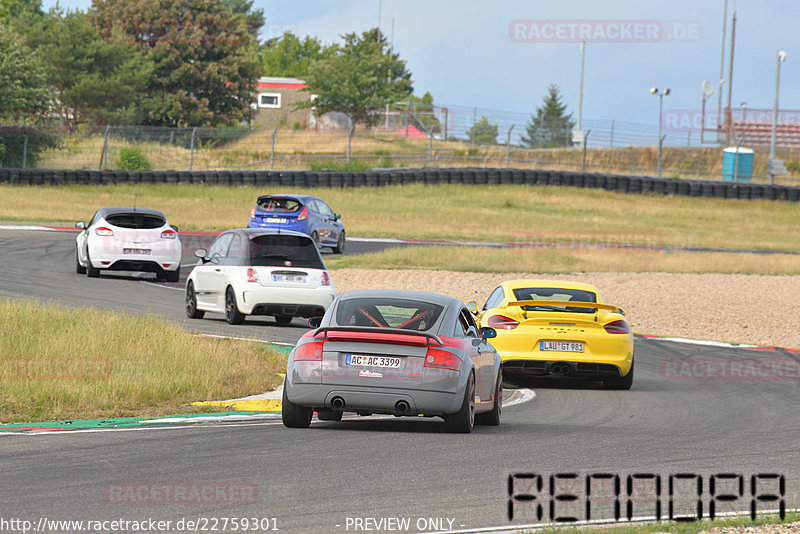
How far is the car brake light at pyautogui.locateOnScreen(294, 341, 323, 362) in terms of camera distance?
33.0ft

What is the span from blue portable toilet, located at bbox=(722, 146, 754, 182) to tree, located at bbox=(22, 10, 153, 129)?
1309 inches

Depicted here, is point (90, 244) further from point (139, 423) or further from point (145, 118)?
point (145, 118)

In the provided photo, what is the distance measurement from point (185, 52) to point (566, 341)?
65.2 metres

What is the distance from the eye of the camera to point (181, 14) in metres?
78.1

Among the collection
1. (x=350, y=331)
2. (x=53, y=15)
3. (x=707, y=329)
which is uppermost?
(x=53, y=15)

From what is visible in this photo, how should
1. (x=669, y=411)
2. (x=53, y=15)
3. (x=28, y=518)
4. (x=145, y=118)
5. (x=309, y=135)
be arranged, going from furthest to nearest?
(x=145, y=118) → (x=53, y=15) → (x=309, y=135) → (x=669, y=411) → (x=28, y=518)

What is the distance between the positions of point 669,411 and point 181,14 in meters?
69.5

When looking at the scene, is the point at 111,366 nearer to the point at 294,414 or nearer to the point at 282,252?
the point at 294,414

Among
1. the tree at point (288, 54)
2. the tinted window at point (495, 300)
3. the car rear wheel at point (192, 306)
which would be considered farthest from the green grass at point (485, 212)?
the tree at point (288, 54)

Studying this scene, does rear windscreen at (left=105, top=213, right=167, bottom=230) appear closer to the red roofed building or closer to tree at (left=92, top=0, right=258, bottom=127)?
tree at (left=92, top=0, right=258, bottom=127)

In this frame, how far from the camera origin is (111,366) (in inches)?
524

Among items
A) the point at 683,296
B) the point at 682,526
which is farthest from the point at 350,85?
the point at 682,526

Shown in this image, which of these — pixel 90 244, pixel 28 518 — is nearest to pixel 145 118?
pixel 90 244

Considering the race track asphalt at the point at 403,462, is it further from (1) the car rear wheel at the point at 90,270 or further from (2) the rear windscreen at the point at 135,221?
(1) the car rear wheel at the point at 90,270
